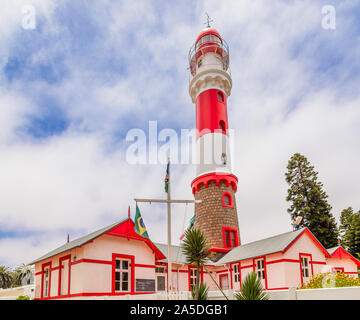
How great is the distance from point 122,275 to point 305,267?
39.9 ft

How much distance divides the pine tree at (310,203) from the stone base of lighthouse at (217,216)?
35.2ft

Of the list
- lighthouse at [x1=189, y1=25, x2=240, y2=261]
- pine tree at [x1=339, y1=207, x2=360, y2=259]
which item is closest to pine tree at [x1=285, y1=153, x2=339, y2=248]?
pine tree at [x1=339, y1=207, x2=360, y2=259]

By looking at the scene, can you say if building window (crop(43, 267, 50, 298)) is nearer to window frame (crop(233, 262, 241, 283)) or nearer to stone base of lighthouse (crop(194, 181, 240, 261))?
stone base of lighthouse (crop(194, 181, 240, 261))

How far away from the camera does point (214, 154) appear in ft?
98.6

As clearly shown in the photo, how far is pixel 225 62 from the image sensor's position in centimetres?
3572

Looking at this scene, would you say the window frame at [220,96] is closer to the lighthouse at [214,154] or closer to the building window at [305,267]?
the lighthouse at [214,154]

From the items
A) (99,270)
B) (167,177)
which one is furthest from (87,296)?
(167,177)

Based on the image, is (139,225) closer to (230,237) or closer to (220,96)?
(230,237)

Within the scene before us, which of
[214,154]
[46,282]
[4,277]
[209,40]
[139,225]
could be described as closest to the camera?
[139,225]

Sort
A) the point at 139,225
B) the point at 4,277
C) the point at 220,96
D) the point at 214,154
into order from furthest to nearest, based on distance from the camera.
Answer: the point at 4,277
the point at 220,96
the point at 214,154
the point at 139,225

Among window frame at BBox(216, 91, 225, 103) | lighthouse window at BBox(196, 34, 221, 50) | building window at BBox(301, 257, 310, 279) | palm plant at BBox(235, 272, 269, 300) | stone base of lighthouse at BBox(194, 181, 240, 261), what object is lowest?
palm plant at BBox(235, 272, 269, 300)

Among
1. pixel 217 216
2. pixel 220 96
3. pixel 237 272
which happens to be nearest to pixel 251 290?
pixel 237 272

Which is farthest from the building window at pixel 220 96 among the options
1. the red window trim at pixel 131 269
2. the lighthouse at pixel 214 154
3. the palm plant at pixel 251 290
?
the palm plant at pixel 251 290

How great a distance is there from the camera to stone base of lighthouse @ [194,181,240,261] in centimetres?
2763
